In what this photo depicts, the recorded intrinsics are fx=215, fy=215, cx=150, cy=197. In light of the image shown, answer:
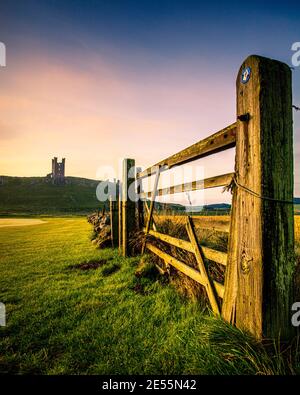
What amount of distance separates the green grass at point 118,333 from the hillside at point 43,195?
213 ft

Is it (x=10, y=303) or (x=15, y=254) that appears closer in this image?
(x=10, y=303)

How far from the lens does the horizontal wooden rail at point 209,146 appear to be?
2047 millimetres

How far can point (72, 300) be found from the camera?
11.0 ft

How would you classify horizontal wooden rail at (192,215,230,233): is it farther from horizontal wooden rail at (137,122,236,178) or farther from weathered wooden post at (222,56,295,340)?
horizontal wooden rail at (137,122,236,178)

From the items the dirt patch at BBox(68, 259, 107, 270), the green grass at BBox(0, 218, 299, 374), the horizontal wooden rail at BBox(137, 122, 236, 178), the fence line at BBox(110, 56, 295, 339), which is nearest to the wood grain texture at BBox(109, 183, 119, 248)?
the dirt patch at BBox(68, 259, 107, 270)

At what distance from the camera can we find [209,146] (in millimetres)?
2342

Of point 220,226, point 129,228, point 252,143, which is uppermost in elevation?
point 252,143

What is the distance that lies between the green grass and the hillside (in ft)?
213

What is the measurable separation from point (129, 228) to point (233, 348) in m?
4.19

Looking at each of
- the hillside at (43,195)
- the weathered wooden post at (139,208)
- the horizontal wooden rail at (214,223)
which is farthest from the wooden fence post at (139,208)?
the hillside at (43,195)

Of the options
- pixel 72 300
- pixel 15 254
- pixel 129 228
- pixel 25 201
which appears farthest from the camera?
pixel 25 201
